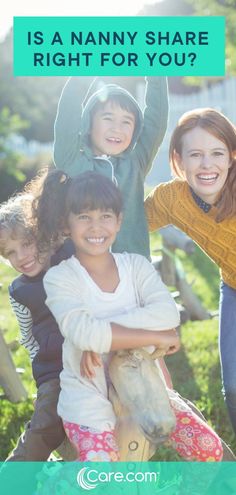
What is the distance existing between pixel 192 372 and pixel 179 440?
1.63 meters

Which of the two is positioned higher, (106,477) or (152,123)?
(152,123)

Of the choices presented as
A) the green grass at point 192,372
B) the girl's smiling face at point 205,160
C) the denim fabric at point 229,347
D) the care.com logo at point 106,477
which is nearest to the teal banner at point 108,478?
the care.com logo at point 106,477

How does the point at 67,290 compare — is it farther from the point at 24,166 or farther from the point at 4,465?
the point at 24,166

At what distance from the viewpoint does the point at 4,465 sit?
8.00 feet

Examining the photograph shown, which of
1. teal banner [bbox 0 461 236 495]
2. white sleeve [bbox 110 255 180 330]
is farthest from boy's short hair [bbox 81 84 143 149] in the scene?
teal banner [bbox 0 461 236 495]

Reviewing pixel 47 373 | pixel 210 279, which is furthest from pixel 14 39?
pixel 210 279

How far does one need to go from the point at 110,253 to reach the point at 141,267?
0.32ft

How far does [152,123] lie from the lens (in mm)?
2520

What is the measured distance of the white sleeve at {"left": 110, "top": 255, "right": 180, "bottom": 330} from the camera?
84.6 inches

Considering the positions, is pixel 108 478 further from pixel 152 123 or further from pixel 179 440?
pixel 152 123

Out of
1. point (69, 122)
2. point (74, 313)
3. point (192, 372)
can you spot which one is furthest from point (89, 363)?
point (192, 372)

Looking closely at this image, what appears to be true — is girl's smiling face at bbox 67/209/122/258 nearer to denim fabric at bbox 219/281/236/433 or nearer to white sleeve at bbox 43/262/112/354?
white sleeve at bbox 43/262/112/354

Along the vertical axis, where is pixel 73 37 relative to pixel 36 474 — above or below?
above

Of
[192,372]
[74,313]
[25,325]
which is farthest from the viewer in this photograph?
[192,372]
